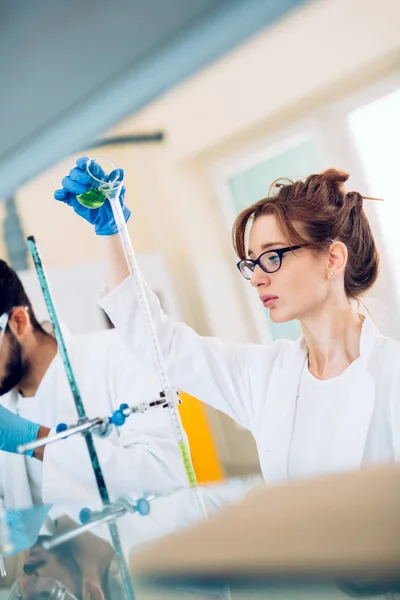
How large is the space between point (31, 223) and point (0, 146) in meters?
0.46

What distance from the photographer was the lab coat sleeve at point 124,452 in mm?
2049

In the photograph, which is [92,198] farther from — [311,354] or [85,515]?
[85,515]

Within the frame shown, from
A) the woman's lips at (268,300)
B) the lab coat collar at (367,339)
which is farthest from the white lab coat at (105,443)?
the lab coat collar at (367,339)

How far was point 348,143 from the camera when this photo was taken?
5.44ft

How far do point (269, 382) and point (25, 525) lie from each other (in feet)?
3.00

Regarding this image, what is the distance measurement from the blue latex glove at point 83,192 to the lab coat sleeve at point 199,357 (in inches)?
7.1

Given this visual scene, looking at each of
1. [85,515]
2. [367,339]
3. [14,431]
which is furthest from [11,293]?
[367,339]

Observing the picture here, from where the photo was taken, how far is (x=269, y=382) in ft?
5.93

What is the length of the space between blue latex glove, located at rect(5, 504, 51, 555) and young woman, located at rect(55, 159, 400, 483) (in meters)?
0.61

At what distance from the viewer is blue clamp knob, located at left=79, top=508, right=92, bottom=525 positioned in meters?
1.97

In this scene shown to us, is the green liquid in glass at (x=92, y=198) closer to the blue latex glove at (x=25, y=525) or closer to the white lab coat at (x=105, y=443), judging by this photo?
the white lab coat at (x=105, y=443)

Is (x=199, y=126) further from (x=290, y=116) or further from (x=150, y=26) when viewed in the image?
(x=150, y=26)

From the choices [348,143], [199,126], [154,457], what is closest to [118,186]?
[199,126]

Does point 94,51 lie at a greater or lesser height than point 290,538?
greater
